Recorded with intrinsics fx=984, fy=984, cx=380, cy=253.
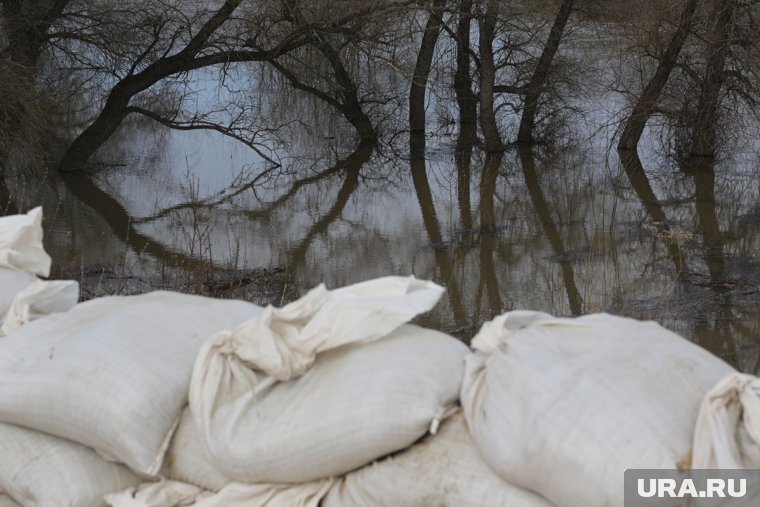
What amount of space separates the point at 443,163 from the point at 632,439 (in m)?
9.52

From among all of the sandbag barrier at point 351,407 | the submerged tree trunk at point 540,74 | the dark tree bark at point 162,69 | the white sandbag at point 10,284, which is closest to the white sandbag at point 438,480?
the sandbag barrier at point 351,407

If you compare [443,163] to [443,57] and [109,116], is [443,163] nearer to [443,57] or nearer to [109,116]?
[443,57]

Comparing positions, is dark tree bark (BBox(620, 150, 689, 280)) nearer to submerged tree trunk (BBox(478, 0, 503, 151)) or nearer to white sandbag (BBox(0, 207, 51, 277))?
submerged tree trunk (BBox(478, 0, 503, 151))

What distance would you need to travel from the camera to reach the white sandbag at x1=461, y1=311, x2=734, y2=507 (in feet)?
5.40

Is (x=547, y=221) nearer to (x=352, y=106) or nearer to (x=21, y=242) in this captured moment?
(x=352, y=106)

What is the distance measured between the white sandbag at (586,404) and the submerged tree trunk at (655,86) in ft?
26.2

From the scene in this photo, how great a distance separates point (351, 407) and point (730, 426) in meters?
A: 0.70

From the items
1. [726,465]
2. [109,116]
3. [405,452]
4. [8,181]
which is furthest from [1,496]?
[109,116]

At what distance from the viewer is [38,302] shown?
254 cm

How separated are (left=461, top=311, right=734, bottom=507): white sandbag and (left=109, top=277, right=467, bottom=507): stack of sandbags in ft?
0.44

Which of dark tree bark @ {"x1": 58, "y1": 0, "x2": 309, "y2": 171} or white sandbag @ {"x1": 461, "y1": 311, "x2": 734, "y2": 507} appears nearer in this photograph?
white sandbag @ {"x1": 461, "y1": 311, "x2": 734, "y2": 507}

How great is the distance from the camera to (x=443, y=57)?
41.0 ft

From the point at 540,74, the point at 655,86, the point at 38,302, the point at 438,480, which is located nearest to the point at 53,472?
the point at 38,302

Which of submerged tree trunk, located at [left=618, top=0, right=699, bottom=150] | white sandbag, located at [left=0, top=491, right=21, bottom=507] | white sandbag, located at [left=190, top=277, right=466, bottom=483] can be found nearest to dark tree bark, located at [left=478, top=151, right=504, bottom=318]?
submerged tree trunk, located at [left=618, top=0, right=699, bottom=150]
